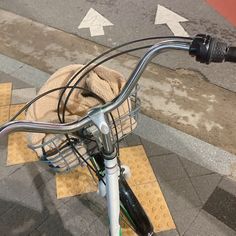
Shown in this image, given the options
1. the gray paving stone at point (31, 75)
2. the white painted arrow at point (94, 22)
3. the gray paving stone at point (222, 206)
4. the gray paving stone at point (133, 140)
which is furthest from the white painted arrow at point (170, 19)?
the gray paving stone at point (222, 206)

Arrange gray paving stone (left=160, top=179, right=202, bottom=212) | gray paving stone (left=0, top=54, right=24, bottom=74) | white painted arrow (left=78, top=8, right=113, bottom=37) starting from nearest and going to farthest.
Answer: gray paving stone (left=160, top=179, right=202, bottom=212) → gray paving stone (left=0, top=54, right=24, bottom=74) → white painted arrow (left=78, top=8, right=113, bottom=37)

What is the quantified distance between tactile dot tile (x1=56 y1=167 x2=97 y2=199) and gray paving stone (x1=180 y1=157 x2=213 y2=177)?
2.35 feet

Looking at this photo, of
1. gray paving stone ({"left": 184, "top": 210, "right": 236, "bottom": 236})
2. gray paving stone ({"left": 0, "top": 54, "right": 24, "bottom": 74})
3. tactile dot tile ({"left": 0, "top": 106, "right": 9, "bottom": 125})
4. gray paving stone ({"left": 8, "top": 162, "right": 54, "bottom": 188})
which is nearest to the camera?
gray paving stone ({"left": 184, "top": 210, "right": 236, "bottom": 236})

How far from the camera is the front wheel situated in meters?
1.81

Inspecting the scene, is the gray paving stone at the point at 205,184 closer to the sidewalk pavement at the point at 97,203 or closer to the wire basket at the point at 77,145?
the sidewalk pavement at the point at 97,203

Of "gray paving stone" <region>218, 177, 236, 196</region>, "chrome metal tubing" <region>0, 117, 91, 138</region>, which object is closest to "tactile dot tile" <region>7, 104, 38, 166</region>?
"gray paving stone" <region>218, 177, 236, 196</region>

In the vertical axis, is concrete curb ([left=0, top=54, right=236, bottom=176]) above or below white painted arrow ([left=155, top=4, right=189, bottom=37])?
below

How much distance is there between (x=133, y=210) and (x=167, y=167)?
30.5 inches

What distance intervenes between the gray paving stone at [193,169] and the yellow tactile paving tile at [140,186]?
271 mm

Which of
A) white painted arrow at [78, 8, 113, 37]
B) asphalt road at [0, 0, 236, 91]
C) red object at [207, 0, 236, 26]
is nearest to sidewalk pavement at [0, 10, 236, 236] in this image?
asphalt road at [0, 0, 236, 91]

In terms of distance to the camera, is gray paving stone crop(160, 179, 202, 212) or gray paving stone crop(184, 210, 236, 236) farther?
gray paving stone crop(160, 179, 202, 212)

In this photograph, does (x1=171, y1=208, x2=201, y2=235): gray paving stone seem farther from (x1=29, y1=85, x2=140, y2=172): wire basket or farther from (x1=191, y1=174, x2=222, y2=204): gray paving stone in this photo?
(x1=29, y1=85, x2=140, y2=172): wire basket

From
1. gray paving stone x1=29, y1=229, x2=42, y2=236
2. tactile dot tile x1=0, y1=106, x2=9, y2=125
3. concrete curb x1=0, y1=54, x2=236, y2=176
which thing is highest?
concrete curb x1=0, y1=54, x2=236, y2=176

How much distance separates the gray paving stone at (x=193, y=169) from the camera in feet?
8.17
